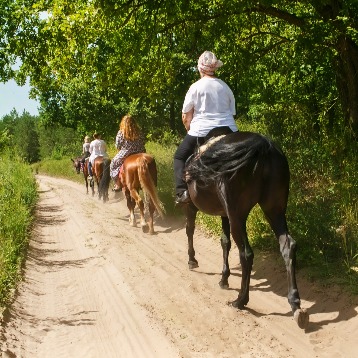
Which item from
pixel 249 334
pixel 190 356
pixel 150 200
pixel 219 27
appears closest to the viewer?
pixel 190 356

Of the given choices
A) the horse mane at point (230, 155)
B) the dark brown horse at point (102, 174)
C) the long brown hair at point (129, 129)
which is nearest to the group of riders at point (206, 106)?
the horse mane at point (230, 155)

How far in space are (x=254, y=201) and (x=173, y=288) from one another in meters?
1.73

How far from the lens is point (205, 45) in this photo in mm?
13414

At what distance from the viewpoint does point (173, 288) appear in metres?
6.33

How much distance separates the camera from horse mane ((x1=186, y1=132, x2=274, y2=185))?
5.32m

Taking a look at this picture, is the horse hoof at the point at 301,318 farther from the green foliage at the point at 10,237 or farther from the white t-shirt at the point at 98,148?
the white t-shirt at the point at 98,148

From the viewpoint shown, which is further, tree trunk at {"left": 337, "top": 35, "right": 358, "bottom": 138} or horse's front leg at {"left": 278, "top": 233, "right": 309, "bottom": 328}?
tree trunk at {"left": 337, "top": 35, "right": 358, "bottom": 138}

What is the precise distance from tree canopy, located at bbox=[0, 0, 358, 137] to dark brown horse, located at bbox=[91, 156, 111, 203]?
3.78m

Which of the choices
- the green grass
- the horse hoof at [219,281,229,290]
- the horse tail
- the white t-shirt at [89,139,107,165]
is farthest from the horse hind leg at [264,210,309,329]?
the white t-shirt at [89,139,107,165]

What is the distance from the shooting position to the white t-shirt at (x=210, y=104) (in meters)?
6.35

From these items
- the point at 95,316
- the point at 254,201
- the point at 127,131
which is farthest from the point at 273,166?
the point at 127,131

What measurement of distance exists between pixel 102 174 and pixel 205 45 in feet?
22.3

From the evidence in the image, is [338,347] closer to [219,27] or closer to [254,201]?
[254,201]

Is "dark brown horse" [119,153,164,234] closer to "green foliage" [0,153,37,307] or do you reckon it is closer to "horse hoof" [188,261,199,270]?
"green foliage" [0,153,37,307]
